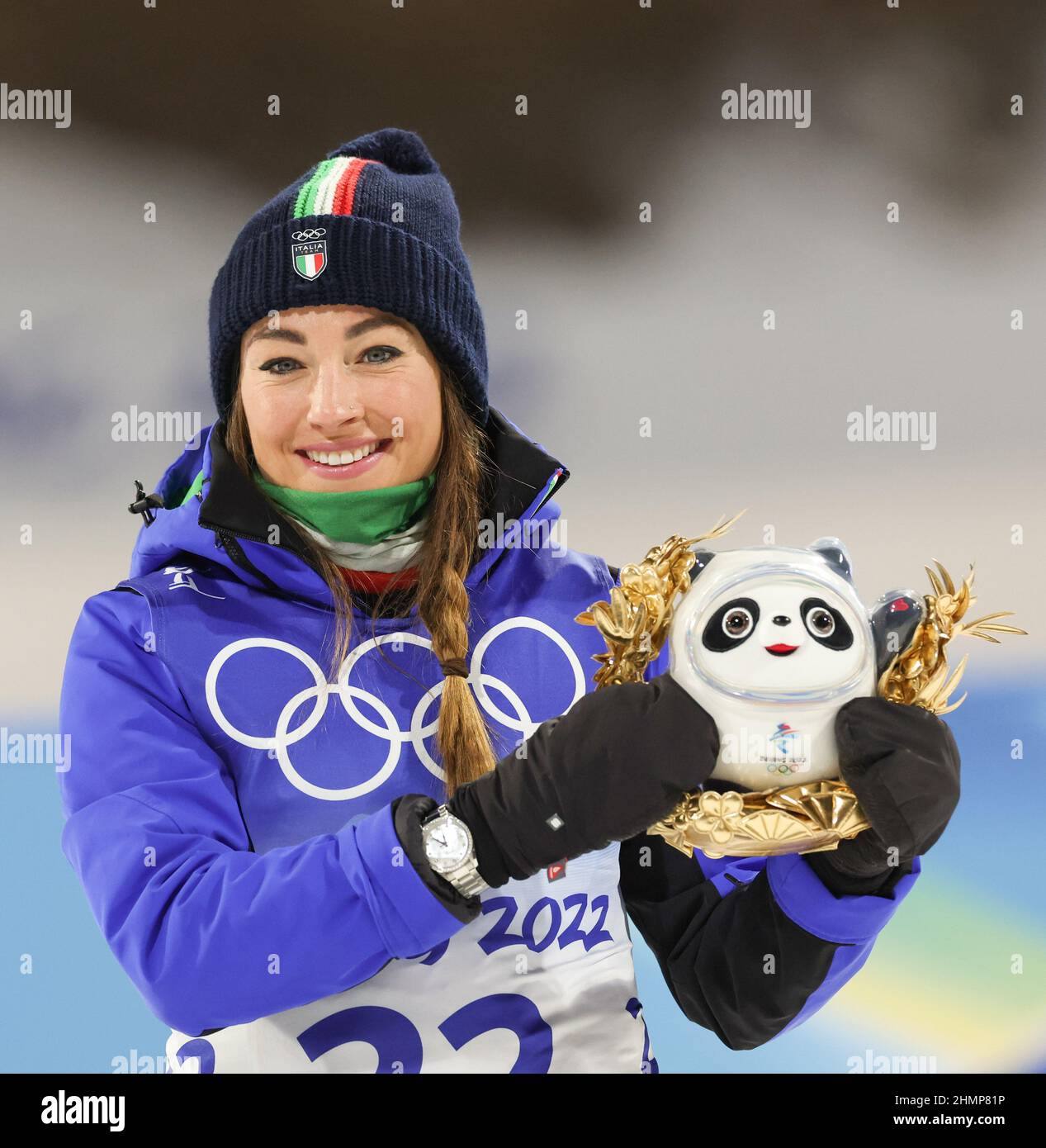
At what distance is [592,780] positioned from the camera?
40.8 inches

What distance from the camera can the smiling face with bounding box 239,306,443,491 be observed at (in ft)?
4.21

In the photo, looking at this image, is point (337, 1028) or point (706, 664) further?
point (337, 1028)

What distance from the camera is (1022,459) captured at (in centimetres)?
241

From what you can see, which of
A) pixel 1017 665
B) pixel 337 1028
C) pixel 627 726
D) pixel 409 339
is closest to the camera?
pixel 627 726

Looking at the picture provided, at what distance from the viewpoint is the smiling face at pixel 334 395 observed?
1.28m

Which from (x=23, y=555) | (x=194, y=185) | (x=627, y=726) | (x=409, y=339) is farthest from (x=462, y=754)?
(x=194, y=185)

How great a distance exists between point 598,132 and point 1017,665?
4.09 ft

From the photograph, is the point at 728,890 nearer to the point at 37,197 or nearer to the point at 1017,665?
the point at 1017,665

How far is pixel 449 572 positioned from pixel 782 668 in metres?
0.41

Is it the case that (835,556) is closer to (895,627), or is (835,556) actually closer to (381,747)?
(895,627)

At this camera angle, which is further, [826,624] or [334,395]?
[334,395]
